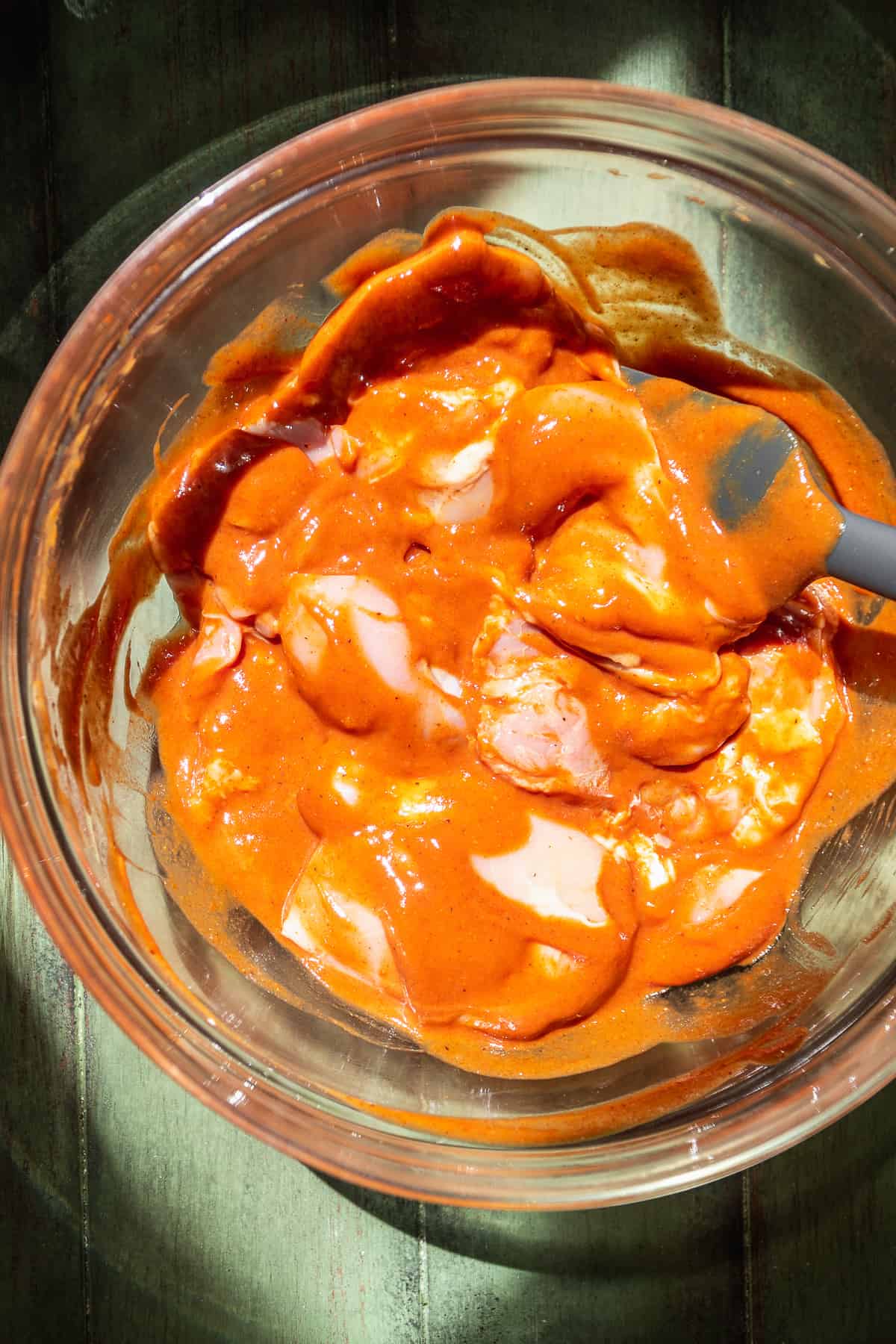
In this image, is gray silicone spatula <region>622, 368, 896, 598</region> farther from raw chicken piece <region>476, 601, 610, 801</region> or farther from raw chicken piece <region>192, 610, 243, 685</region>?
raw chicken piece <region>192, 610, 243, 685</region>

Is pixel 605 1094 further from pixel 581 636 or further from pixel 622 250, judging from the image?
pixel 622 250

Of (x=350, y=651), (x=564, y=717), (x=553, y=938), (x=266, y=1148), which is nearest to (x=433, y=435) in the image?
(x=350, y=651)

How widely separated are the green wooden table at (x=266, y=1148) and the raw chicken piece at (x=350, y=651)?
0.45 m

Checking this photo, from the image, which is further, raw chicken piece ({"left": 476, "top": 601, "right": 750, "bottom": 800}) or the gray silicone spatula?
raw chicken piece ({"left": 476, "top": 601, "right": 750, "bottom": 800})

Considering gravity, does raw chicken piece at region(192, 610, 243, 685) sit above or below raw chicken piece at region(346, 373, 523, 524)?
below

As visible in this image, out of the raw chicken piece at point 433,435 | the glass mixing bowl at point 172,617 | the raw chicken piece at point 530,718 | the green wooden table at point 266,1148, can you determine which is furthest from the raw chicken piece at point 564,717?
the green wooden table at point 266,1148

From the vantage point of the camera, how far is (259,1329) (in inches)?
51.6

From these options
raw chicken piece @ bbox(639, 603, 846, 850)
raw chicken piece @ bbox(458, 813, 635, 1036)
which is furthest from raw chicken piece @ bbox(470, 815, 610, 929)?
raw chicken piece @ bbox(639, 603, 846, 850)

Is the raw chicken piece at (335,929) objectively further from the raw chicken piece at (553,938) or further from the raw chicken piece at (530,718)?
the raw chicken piece at (530,718)

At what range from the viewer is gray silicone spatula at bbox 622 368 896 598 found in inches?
44.4

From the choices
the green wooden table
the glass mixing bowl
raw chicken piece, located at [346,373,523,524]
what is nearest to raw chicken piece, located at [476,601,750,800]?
raw chicken piece, located at [346,373,523,524]

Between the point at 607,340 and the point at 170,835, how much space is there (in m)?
0.80

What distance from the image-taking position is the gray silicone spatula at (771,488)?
3.70ft

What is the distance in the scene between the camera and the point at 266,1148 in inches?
50.8
